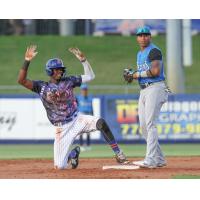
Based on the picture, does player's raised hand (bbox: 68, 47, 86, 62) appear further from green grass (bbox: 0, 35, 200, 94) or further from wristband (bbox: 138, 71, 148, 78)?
green grass (bbox: 0, 35, 200, 94)

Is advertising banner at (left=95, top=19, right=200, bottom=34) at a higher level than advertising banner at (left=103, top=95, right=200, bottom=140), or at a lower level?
higher

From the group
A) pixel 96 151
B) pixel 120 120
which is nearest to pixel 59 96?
pixel 96 151

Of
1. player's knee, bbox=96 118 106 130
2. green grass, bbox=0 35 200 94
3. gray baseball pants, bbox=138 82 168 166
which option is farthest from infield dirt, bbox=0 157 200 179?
green grass, bbox=0 35 200 94

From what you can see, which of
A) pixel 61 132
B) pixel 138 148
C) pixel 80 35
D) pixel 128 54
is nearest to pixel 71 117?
pixel 61 132

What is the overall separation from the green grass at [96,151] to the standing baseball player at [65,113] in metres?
4.91

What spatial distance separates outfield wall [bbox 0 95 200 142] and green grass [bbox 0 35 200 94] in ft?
26.7

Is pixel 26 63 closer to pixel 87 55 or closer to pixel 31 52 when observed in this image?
pixel 31 52

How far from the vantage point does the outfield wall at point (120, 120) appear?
25.4m

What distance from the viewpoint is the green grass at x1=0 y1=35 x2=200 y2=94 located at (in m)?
34.9

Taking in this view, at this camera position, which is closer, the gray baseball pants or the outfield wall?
the gray baseball pants

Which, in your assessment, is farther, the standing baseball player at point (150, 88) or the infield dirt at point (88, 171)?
the standing baseball player at point (150, 88)

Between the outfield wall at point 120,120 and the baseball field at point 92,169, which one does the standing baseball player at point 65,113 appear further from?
the outfield wall at point 120,120

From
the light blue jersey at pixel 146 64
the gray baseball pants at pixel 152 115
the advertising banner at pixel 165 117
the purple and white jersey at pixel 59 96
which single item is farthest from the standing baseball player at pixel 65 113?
the advertising banner at pixel 165 117

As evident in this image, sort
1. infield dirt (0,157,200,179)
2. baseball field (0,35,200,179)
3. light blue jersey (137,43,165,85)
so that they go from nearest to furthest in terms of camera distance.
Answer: infield dirt (0,157,200,179)
light blue jersey (137,43,165,85)
baseball field (0,35,200,179)
